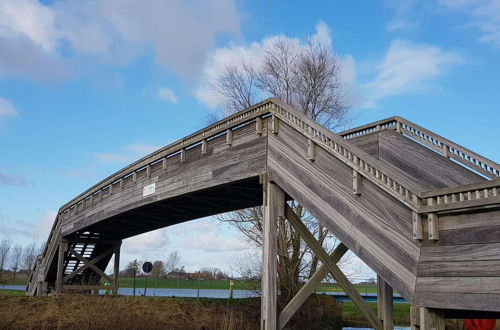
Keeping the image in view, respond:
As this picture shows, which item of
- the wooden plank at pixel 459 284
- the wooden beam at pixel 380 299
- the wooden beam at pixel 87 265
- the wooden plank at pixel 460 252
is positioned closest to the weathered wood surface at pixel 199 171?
the wooden beam at pixel 380 299

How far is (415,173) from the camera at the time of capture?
11.3 meters

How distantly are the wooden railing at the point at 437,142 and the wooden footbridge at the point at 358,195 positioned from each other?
1.1 inches

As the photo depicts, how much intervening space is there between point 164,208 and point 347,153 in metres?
10.5

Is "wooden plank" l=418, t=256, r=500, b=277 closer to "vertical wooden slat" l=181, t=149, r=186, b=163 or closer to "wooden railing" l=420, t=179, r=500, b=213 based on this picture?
"wooden railing" l=420, t=179, r=500, b=213

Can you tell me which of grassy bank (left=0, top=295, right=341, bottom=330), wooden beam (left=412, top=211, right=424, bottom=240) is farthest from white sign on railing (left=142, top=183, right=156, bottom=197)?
wooden beam (left=412, top=211, right=424, bottom=240)

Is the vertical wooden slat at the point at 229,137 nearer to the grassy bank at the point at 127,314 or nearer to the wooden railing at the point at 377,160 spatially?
the wooden railing at the point at 377,160

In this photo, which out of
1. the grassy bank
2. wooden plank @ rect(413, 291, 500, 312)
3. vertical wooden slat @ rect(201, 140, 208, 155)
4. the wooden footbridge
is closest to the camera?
wooden plank @ rect(413, 291, 500, 312)

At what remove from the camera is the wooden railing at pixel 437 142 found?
10.4m

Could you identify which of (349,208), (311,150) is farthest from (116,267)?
(349,208)

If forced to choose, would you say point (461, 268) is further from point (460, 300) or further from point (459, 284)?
point (460, 300)

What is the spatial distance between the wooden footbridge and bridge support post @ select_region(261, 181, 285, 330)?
24 mm

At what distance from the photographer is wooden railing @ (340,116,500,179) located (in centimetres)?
1045

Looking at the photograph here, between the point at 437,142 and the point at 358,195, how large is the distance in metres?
3.49

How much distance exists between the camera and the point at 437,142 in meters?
11.6
